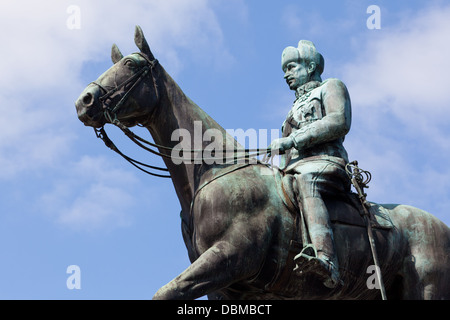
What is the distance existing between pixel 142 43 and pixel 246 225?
3201 mm

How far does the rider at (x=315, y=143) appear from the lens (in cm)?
1261

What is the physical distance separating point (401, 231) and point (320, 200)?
151 centimetres

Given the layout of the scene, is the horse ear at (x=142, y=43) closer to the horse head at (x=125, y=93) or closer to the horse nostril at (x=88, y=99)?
the horse head at (x=125, y=93)

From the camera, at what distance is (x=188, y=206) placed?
13383 millimetres

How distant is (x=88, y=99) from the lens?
43.4 ft

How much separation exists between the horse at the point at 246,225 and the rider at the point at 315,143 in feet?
0.79

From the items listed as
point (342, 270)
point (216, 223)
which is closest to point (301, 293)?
point (342, 270)

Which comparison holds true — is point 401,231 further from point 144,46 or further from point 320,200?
point 144,46

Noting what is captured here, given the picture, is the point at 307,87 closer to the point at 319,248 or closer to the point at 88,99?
the point at 319,248

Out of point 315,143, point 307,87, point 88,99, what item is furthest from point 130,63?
point 315,143

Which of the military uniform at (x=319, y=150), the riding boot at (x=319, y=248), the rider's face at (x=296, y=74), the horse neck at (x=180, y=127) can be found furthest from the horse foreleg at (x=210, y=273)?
the rider's face at (x=296, y=74)

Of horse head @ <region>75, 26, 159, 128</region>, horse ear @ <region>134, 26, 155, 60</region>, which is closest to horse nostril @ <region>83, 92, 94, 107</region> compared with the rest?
horse head @ <region>75, 26, 159, 128</region>
